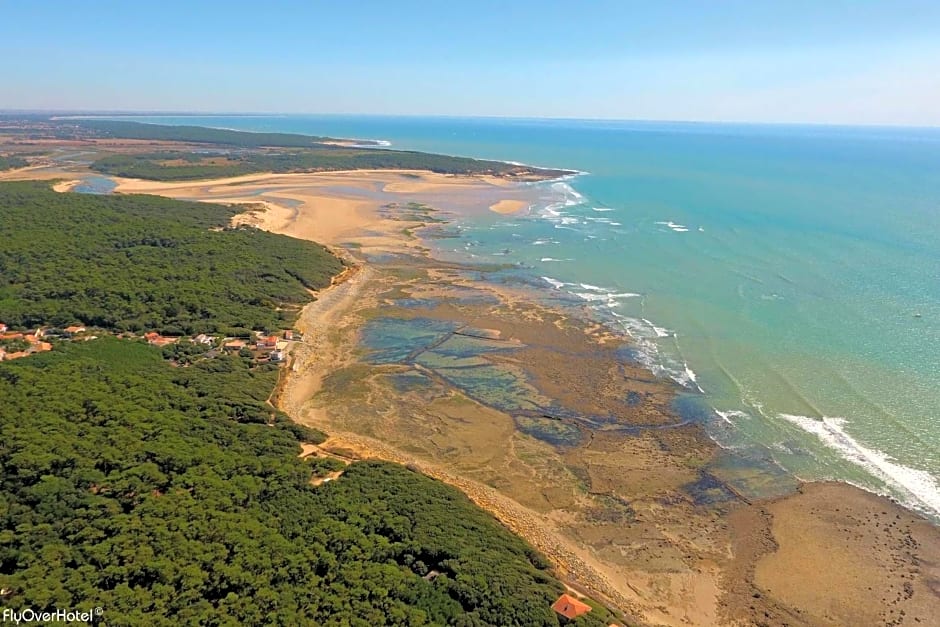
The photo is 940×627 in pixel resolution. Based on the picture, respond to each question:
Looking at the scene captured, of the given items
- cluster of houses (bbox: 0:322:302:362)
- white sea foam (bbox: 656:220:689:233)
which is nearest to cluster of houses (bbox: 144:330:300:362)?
cluster of houses (bbox: 0:322:302:362)

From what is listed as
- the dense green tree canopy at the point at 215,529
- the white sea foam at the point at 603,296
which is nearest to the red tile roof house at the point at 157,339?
the dense green tree canopy at the point at 215,529

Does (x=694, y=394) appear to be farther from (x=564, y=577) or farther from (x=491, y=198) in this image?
(x=491, y=198)

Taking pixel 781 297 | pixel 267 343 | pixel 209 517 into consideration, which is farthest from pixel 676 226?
pixel 209 517

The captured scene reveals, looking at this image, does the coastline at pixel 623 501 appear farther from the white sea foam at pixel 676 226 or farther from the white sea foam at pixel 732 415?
the white sea foam at pixel 676 226

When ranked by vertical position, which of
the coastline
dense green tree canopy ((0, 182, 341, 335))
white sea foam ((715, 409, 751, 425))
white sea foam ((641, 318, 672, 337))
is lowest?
the coastline

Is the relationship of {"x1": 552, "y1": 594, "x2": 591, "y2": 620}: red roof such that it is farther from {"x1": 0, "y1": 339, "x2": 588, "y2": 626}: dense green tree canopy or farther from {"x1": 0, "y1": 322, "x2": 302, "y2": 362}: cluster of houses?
{"x1": 0, "y1": 322, "x2": 302, "y2": 362}: cluster of houses

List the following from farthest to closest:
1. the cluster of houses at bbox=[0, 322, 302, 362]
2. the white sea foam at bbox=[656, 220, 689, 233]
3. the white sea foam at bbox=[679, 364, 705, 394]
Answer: the white sea foam at bbox=[656, 220, 689, 233] → the white sea foam at bbox=[679, 364, 705, 394] → the cluster of houses at bbox=[0, 322, 302, 362]

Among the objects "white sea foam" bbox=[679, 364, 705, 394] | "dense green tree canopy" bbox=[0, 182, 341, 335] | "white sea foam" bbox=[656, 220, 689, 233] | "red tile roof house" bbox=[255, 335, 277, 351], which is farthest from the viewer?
"white sea foam" bbox=[656, 220, 689, 233]
